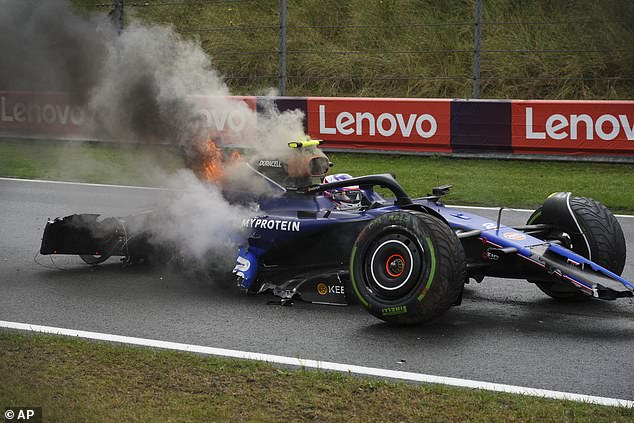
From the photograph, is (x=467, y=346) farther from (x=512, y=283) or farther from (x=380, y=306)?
(x=512, y=283)

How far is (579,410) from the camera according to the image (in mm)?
5309

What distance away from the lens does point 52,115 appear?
411 inches

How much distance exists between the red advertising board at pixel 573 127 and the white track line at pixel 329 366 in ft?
31.5

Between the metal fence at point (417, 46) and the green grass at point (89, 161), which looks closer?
Result: the green grass at point (89, 161)

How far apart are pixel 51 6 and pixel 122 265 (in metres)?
2.63

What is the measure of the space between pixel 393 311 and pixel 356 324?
0.46 metres

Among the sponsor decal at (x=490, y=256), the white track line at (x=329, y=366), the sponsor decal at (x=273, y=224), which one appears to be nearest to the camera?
the white track line at (x=329, y=366)

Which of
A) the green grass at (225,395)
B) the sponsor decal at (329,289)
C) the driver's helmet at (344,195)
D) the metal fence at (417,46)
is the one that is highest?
the metal fence at (417,46)

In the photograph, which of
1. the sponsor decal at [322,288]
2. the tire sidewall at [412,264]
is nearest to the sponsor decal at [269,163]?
the sponsor decal at [322,288]

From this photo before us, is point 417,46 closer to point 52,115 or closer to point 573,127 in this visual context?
point 573,127

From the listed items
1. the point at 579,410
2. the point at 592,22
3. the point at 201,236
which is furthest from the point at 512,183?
the point at 579,410

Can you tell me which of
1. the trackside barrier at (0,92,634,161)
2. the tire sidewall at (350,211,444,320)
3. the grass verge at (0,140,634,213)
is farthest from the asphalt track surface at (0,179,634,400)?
the trackside barrier at (0,92,634,161)

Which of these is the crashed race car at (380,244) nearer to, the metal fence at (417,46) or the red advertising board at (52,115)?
the red advertising board at (52,115)

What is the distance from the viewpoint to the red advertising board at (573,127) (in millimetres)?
14695
